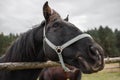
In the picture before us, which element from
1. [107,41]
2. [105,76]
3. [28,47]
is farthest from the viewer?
[107,41]

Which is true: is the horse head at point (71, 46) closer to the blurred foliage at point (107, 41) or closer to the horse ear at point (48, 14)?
the horse ear at point (48, 14)

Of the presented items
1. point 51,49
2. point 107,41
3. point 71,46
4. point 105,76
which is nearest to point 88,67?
point 71,46

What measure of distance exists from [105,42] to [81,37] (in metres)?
62.4

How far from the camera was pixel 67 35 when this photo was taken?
119 inches

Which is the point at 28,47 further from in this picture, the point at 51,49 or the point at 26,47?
the point at 51,49

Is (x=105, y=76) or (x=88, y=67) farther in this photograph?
(x=105, y=76)

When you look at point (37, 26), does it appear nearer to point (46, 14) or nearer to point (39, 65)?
point (46, 14)

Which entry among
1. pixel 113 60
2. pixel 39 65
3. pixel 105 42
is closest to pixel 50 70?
pixel 113 60

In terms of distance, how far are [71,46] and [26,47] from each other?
68cm

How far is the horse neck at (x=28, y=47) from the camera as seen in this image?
3.30 meters

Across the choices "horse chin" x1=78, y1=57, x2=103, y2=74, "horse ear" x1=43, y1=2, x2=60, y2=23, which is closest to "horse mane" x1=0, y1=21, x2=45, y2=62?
"horse ear" x1=43, y1=2, x2=60, y2=23

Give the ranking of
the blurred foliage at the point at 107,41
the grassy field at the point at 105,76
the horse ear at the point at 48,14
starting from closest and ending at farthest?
the horse ear at the point at 48,14, the grassy field at the point at 105,76, the blurred foliage at the point at 107,41

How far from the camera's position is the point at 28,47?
3.29 m

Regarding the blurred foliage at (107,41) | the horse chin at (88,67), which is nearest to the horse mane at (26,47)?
the horse chin at (88,67)
